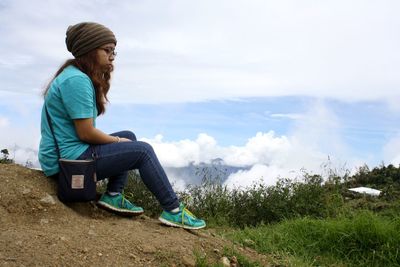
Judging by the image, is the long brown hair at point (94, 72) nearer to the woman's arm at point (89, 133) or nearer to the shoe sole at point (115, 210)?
the woman's arm at point (89, 133)

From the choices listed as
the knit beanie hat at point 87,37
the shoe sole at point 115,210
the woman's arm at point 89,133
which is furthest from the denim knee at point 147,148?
the knit beanie hat at point 87,37

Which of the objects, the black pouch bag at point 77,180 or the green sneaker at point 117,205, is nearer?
the black pouch bag at point 77,180

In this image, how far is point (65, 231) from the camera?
404 cm

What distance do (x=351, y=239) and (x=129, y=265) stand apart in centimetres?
265

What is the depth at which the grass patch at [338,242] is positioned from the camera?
5.13 metres

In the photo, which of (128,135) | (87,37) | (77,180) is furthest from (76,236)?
(87,37)

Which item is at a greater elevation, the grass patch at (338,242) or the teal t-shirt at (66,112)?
the teal t-shirt at (66,112)

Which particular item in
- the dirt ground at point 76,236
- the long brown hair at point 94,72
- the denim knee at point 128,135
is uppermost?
the long brown hair at point 94,72

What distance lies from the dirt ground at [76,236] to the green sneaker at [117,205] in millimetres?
70

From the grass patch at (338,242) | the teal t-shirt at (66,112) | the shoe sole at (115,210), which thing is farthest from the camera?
the grass patch at (338,242)

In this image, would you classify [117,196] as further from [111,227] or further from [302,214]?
[302,214]

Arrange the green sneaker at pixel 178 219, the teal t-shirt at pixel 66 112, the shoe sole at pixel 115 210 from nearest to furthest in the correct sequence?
the teal t-shirt at pixel 66 112 < the green sneaker at pixel 178 219 < the shoe sole at pixel 115 210

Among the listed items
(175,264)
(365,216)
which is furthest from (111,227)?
(365,216)

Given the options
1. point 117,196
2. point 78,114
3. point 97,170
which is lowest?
point 117,196
